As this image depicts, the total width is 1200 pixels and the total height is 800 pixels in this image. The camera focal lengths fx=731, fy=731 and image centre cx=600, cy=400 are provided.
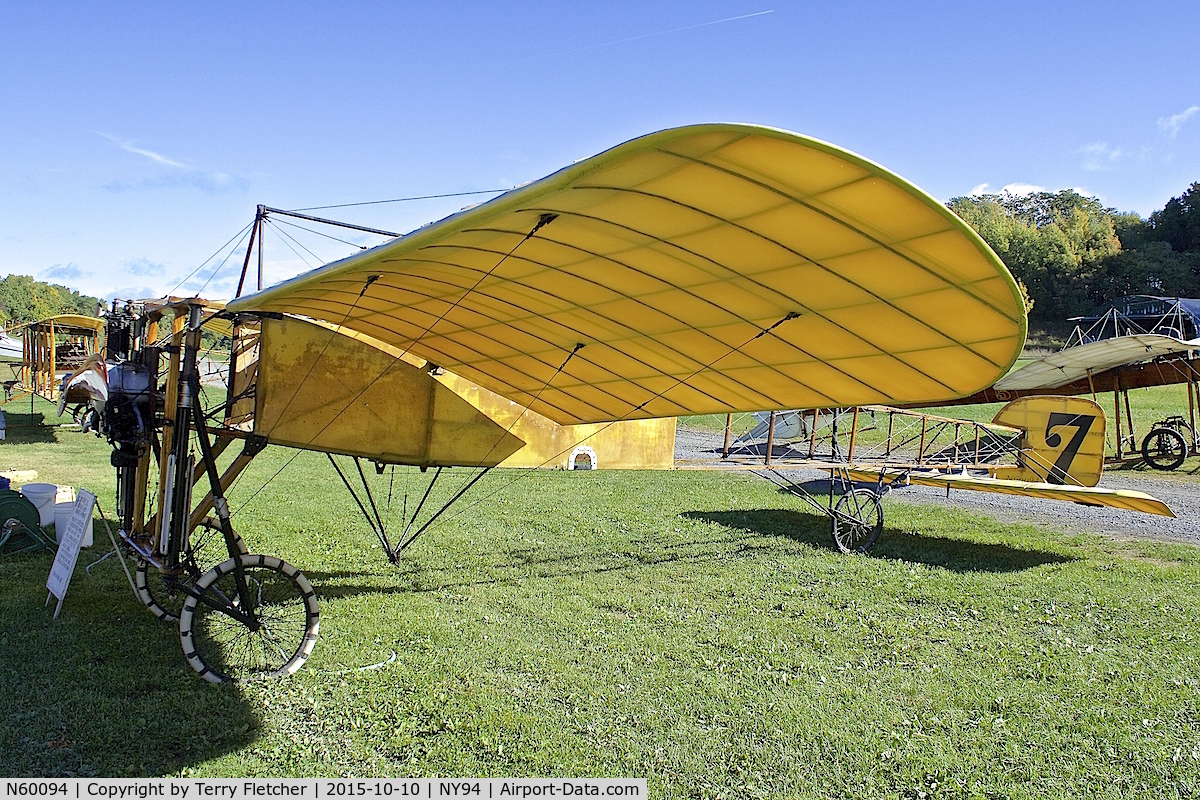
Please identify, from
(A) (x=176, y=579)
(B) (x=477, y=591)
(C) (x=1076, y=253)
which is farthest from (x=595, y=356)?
(C) (x=1076, y=253)

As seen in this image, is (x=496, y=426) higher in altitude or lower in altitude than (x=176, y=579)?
higher

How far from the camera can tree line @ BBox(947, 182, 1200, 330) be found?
46.8 meters

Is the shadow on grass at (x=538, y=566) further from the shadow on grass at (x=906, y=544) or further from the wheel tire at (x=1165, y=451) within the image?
the wheel tire at (x=1165, y=451)

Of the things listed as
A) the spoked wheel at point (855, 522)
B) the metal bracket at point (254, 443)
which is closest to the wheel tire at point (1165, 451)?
the spoked wheel at point (855, 522)

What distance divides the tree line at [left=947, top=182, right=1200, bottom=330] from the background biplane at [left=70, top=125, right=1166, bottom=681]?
45795 mm

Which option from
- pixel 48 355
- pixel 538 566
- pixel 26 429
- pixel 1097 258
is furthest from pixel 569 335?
pixel 1097 258

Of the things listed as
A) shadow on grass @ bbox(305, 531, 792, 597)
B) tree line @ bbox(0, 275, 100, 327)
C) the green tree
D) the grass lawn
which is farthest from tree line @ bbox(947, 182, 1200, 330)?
tree line @ bbox(0, 275, 100, 327)

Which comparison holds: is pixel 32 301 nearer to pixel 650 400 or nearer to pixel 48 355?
pixel 48 355

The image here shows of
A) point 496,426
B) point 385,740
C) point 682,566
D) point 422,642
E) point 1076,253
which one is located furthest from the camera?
point 1076,253

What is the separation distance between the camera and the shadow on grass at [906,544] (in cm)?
859

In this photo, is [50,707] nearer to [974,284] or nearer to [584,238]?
[584,238]

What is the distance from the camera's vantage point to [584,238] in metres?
3.46

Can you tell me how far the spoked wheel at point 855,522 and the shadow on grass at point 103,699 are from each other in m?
6.91

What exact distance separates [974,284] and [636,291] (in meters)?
1.75
